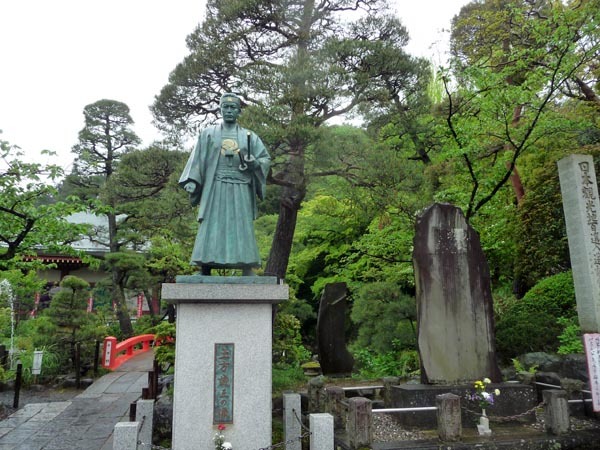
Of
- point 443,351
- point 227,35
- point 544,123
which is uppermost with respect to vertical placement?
point 227,35

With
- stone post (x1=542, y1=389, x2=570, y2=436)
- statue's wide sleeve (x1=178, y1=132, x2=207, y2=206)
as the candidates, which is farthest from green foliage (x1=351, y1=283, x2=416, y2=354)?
statue's wide sleeve (x1=178, y1=132, x2=207, y2=206)

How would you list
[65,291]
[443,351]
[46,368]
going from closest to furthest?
[443,351]
[46,368]
[65,291]

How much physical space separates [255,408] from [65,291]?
10981 mm

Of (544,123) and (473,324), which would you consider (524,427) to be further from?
(544,123)

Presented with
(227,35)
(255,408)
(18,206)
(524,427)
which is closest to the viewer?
(255,408)

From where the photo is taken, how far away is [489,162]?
41.9 feet

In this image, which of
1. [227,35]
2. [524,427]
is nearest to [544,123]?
[524,427]

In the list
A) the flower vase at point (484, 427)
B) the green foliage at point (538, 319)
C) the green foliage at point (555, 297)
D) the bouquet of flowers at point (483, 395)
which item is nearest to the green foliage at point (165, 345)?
the bouquet of flowers at point (483, 395)

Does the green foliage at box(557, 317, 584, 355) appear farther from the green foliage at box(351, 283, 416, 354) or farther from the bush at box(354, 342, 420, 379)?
the green foliage at box(351, 283, 416, 354)

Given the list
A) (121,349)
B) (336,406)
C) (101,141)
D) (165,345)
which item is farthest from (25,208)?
(101,141)

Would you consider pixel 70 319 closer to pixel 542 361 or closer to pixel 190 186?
pixel 190 186

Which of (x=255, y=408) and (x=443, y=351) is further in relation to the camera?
(x=443, y=351)

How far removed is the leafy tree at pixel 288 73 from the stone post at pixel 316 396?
402 cm

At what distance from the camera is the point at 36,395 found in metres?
11.0
